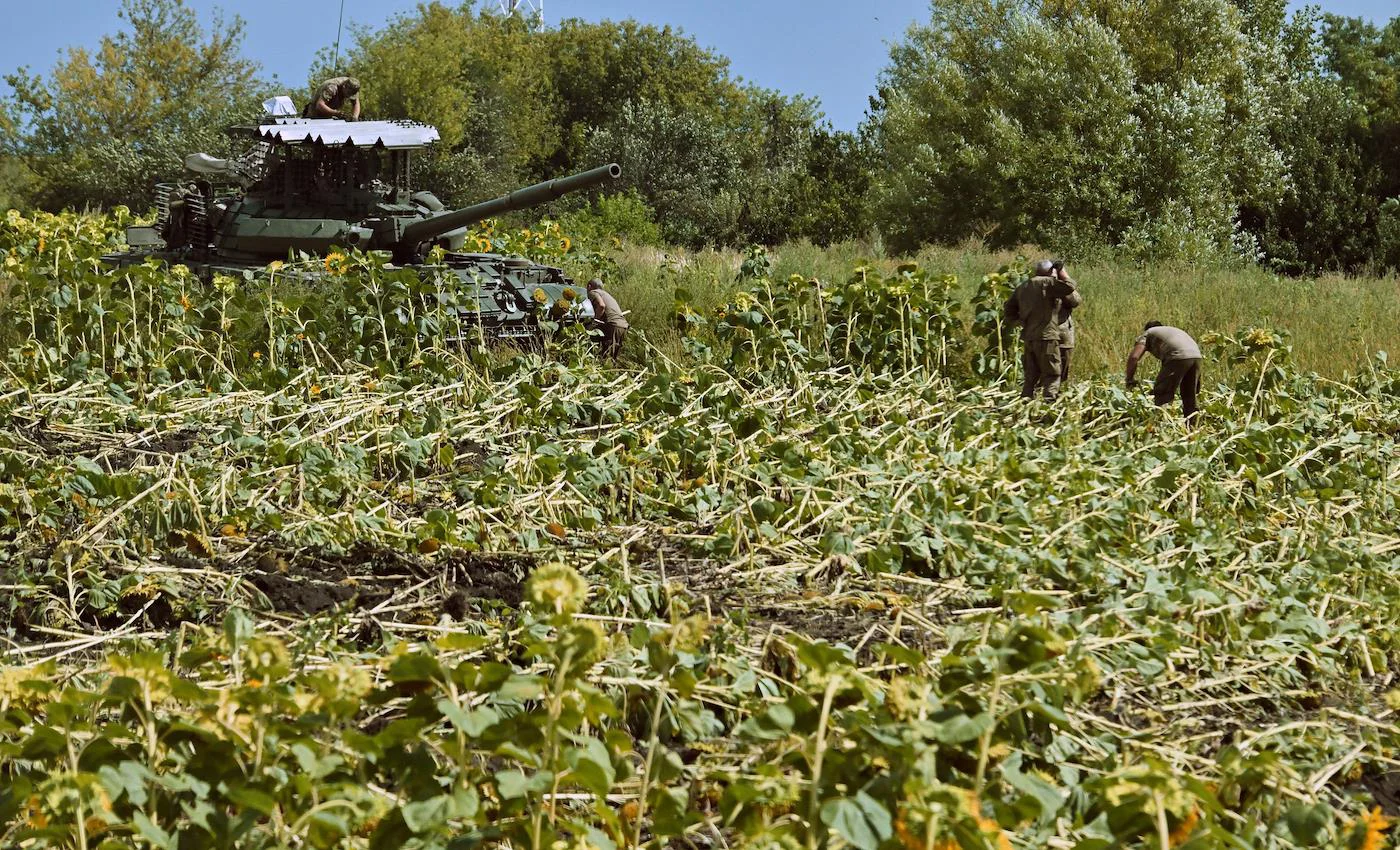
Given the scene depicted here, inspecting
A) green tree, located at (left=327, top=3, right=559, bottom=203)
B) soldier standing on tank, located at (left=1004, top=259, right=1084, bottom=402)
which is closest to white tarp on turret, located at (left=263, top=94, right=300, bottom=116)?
soldier standing on tank, located at (left=1004, top=259, right=1084, bottom=402)

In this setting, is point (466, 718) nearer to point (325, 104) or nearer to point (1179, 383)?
point (1179, 383)

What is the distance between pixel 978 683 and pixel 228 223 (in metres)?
10.8

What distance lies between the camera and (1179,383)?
8898 mm

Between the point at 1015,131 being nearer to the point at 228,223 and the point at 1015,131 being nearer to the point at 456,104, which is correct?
the point at 228,223

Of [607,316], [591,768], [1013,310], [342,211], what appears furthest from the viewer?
[342,211]

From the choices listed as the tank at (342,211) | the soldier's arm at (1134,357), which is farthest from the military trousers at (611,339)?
the soldier's arm at (1134,357)

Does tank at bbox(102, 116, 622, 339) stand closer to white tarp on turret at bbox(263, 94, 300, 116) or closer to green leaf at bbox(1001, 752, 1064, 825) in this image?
white tarp on turret at bbox(263, 94, 300, 116)

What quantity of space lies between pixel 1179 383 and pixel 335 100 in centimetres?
807

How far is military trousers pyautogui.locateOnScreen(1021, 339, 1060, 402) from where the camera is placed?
9.35m

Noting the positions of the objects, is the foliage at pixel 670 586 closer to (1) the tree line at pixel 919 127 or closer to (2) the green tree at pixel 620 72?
(1) the tree line at pixel 919 127

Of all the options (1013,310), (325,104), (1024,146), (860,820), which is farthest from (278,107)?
(1024,146)

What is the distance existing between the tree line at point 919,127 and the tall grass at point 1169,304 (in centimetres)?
613

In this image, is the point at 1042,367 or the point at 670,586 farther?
the point at 1042,367

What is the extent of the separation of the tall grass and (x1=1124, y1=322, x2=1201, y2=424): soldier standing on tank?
1.27 metres
